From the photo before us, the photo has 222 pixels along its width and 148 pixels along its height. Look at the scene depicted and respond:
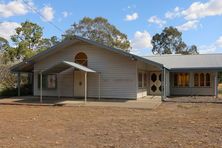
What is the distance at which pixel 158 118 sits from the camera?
12203 mm

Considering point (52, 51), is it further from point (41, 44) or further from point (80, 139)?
point (41, 44)

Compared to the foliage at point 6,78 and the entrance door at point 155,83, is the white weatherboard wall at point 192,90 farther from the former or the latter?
the foliage at point 6,78

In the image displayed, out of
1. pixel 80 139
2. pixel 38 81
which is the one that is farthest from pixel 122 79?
pixel 80 139

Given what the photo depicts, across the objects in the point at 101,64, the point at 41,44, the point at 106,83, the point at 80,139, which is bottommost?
the point at 80,139

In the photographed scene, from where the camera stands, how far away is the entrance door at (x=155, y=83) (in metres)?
25.0

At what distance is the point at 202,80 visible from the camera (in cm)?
2572

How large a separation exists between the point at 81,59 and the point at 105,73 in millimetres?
2086

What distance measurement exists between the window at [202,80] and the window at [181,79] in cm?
69

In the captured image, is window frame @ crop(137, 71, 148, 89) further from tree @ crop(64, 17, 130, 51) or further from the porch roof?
tree @ crop(64, 17, 130, 51)

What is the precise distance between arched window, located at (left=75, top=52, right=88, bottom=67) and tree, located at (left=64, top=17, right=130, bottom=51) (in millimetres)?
26127

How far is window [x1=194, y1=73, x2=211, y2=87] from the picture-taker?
25.6 m

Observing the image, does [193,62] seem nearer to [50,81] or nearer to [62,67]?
[62,67]

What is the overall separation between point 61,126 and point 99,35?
3895cm

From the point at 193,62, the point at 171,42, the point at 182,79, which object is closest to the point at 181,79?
the point at 182,79
